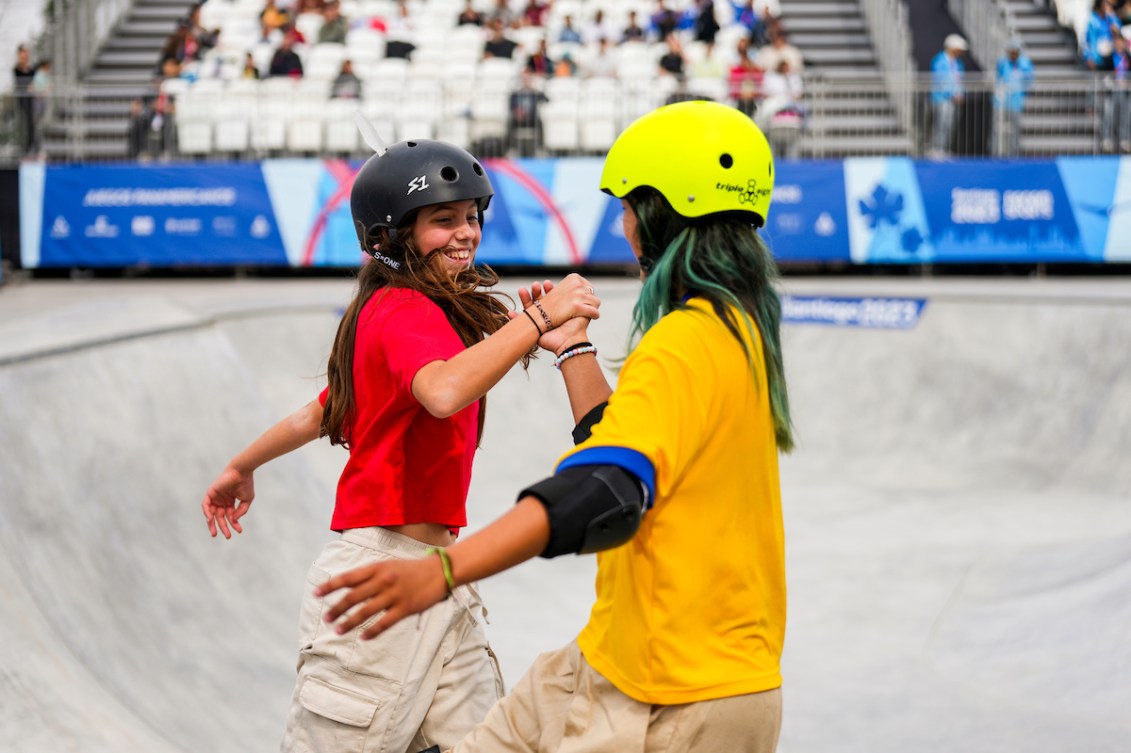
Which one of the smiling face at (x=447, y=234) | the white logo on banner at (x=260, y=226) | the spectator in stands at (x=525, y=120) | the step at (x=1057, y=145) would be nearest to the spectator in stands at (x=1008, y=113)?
the step at (x=1057, y=145)

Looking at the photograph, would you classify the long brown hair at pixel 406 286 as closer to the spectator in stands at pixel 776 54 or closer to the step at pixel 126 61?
the spectator in stands at pixel 776 54

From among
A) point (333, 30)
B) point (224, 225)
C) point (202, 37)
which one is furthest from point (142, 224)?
point (333, 30)

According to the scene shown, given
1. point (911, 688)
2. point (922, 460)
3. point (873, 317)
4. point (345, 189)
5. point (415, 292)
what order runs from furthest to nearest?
point (345, 189) < point (873, 317) < point (922, 460) < point (911, 688) < point (415, 292)

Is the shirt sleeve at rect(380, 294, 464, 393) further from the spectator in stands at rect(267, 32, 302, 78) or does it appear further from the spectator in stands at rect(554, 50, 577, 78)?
the spectator in stands at rect(267, 32, 302, 78)

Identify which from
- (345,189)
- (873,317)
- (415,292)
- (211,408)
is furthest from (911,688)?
(345,189)

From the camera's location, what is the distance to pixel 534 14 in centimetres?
1845

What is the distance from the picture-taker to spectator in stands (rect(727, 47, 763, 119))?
15000mm

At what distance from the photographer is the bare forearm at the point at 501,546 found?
1950 mm

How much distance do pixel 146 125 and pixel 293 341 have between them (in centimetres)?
613

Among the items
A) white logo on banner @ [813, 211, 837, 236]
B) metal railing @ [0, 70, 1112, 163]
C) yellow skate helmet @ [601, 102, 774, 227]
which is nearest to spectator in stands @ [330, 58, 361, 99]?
metal railing @ [0, 70, 1112, 163]

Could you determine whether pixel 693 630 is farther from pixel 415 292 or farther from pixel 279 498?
pixel 279 498

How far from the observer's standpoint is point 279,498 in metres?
7.75

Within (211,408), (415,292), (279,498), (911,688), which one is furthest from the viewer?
(211,408)

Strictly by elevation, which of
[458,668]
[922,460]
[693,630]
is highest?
[693,630]
